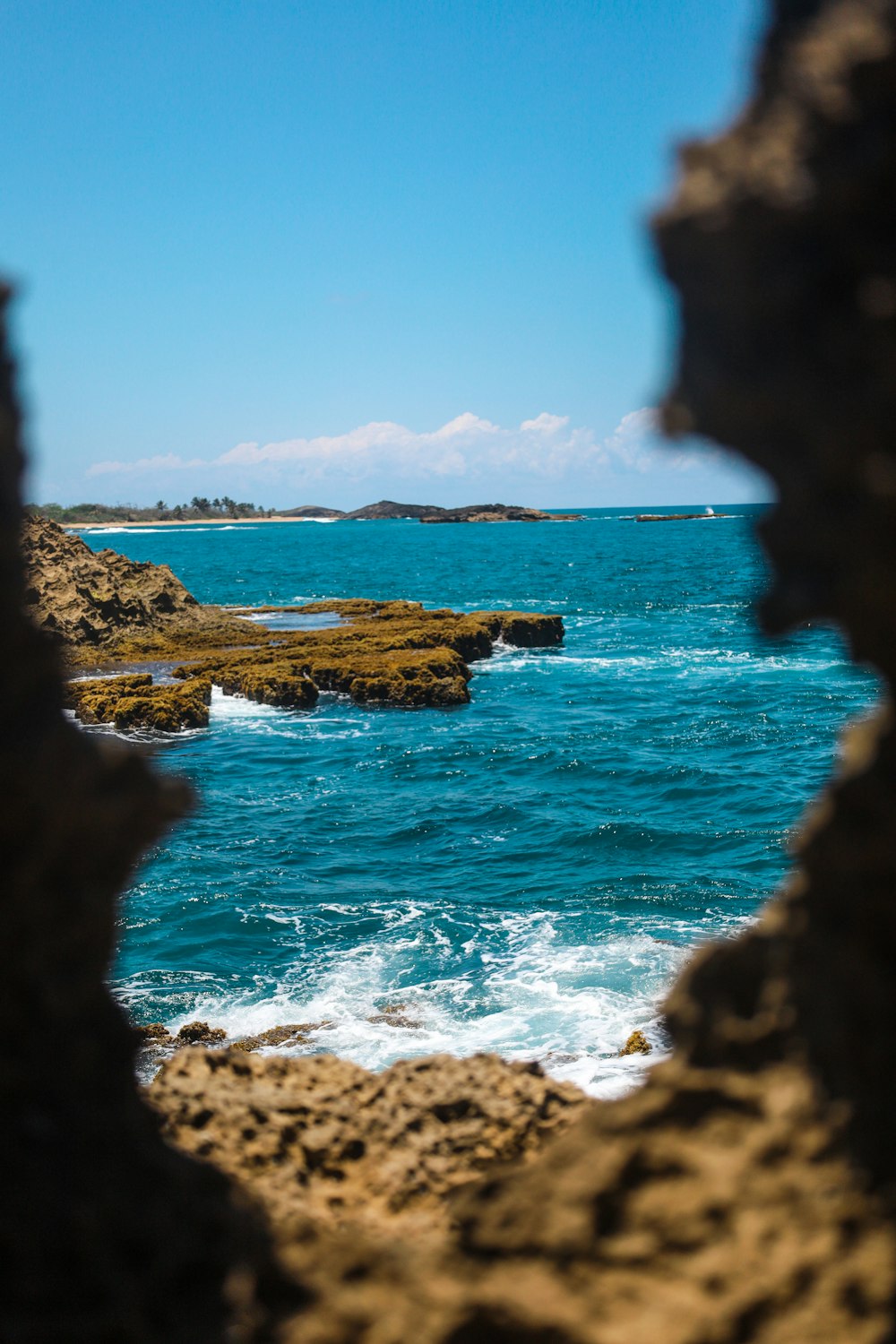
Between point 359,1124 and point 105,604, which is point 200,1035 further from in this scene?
point 105,604

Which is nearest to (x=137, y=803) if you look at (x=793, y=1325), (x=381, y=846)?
(x=793, y=1325)

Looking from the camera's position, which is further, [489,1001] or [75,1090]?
[489,1001]

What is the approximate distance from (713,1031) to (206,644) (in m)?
46.3

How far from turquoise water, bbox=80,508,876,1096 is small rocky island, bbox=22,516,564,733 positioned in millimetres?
1217

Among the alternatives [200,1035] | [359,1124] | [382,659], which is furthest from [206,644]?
[359,1124]

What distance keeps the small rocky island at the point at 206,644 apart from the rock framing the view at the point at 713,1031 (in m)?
30.5

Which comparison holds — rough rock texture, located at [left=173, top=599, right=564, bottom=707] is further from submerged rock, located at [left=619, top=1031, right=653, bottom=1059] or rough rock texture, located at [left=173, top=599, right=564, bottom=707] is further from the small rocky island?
submerged rock, located at [left=619, top=1031, right=653, bottom=1059]

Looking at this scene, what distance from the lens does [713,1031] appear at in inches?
182

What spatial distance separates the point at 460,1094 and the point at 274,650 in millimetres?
38544

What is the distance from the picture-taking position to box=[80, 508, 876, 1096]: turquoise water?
15758mm

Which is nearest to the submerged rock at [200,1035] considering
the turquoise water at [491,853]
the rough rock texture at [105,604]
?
the turquoise water at [491,853]

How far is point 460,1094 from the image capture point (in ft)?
24.1

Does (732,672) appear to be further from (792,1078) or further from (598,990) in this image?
(792,1078)

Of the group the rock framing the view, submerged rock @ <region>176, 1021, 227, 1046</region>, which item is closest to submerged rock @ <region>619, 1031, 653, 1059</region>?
submerged rock @ <region>176, 1021, 227, 1046</region>
